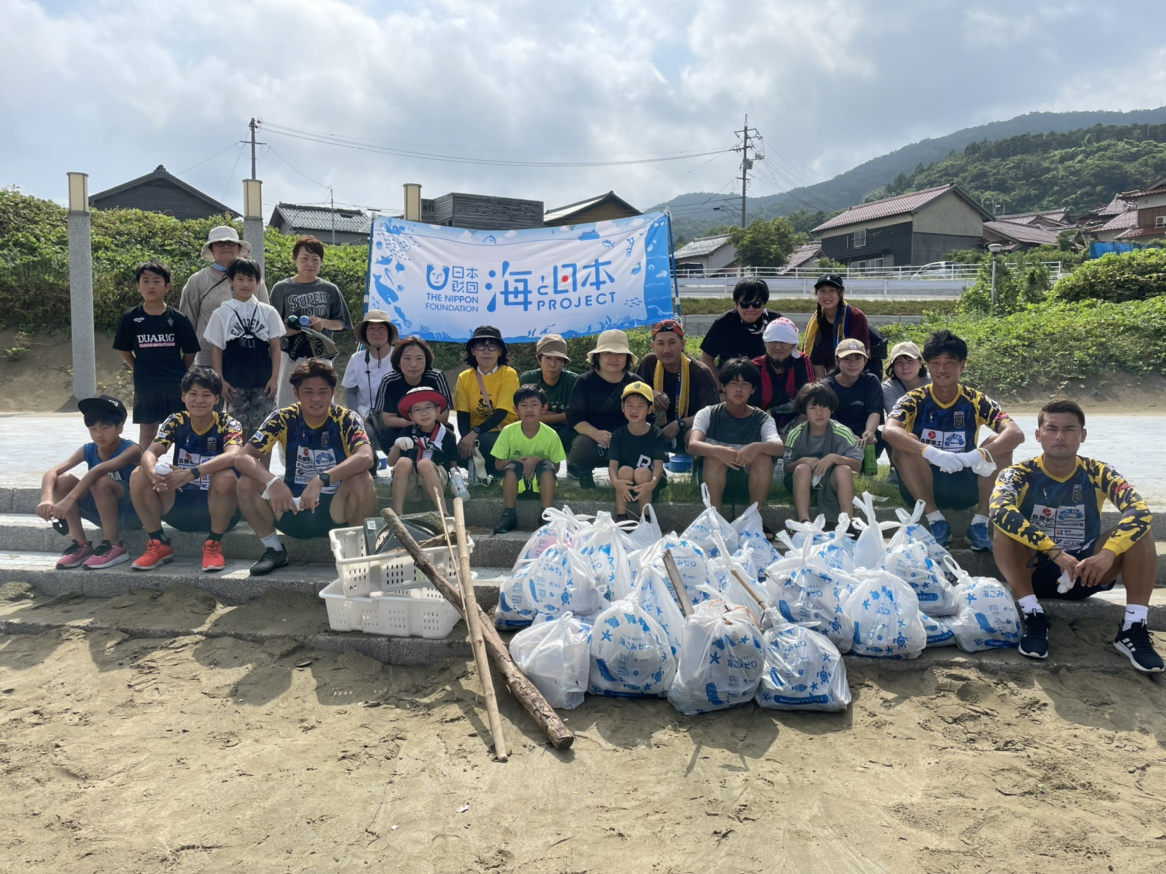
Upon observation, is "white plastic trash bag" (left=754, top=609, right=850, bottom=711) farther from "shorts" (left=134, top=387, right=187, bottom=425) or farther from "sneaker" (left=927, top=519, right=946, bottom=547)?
"shorts" (left=134, top=387, right=187, bottom=425)

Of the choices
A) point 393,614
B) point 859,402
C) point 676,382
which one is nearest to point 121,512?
point 393,614

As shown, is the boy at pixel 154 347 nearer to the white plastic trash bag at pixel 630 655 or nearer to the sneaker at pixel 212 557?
the sneaker at pixel 212 557

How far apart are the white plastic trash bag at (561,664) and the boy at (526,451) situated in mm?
1631

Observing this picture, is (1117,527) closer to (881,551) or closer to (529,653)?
(881,551)

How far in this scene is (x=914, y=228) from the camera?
4341 centimetres

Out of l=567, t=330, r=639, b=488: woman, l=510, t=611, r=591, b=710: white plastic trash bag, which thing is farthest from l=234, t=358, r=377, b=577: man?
l=510, t=611, r=591, b=710: white plastic trash bag

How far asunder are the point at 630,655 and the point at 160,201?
35.2 meters

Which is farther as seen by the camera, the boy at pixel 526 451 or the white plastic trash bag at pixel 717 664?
the boy at pixel 526 451

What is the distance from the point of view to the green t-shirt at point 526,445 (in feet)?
17.3

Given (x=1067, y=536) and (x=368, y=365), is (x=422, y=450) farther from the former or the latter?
(x=1067, y=536)

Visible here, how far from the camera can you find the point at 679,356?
5.87 meters

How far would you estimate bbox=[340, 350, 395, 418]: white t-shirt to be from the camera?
5.97m

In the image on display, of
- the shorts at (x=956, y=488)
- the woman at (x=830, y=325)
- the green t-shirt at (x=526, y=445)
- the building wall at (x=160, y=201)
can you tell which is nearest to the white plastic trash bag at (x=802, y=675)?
the shorts at (x=956, y=488)

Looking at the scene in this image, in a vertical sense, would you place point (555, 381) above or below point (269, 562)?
above
